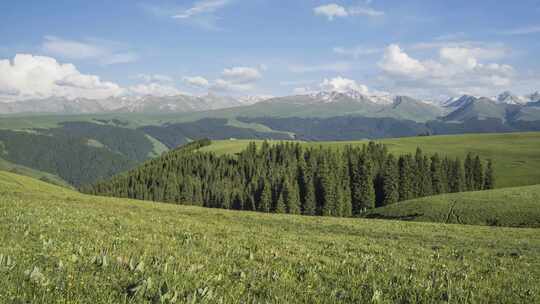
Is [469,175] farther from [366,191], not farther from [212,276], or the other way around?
[212,276]

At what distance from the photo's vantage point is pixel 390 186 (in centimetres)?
11325

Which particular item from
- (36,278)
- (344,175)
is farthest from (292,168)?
(36,278)

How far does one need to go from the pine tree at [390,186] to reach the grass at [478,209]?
48753mm

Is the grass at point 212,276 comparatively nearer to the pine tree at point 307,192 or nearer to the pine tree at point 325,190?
the pine tree at point 325,190

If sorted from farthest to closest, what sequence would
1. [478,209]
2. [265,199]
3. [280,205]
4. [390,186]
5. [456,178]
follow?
[456,178], [265,199], [390,186], [280,205], [478,209]

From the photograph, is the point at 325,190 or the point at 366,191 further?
the point at 366,191

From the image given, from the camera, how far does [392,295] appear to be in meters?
7.58

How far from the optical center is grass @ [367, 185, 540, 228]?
51.2 metres

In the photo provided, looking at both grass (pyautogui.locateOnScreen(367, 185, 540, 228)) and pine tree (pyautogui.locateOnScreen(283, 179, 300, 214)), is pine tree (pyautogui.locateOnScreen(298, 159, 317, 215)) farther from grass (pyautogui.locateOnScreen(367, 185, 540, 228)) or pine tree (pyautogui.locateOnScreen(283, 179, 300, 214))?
grass (pyautogui.locateOnScreen(367, 185, 540, 228))

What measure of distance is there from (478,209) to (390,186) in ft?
192

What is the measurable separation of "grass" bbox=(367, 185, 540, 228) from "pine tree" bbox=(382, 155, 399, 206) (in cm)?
4875

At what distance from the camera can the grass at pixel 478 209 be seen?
51.2m

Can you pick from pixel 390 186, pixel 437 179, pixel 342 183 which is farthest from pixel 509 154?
pixel 342 183

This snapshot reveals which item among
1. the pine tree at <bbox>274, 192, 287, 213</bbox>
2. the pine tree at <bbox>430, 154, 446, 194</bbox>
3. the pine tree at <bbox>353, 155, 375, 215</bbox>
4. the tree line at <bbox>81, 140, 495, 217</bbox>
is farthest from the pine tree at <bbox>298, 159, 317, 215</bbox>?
the pine tree at <bbox>430, 154, 446, 194</bbox>
